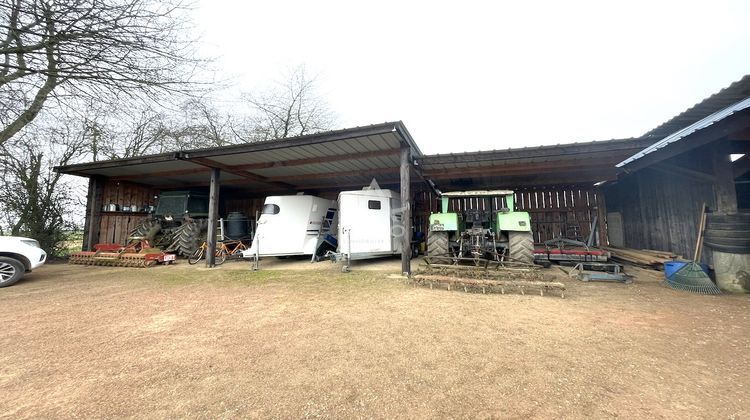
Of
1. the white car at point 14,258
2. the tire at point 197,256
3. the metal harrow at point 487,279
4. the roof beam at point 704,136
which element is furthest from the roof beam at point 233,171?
the roof beam at point 704,136

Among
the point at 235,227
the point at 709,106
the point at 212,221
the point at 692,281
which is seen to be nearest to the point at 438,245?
the point at 692,281

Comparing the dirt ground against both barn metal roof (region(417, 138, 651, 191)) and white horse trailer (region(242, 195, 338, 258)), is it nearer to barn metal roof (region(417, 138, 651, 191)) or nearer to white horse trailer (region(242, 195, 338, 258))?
barn metal roof (region(417, 138, 651, 191))

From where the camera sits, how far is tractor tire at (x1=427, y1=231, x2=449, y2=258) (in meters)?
5.66

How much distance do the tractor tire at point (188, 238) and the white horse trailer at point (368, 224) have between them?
5.95 metres

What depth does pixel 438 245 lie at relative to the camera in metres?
5.71

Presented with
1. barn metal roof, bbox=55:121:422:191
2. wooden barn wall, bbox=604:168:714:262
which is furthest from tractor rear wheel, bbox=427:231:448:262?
wooden barn wall, bbox=604:168:714:262

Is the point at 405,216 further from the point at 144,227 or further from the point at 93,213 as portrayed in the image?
the point at 93,213

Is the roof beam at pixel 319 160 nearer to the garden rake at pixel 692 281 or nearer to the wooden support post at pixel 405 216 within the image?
the wooden support post at pixel 405 216

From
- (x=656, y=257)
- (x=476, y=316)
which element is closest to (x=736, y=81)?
(x=656, y=257)

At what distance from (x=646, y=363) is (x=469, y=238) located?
399 cm

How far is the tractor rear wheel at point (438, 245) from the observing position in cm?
566

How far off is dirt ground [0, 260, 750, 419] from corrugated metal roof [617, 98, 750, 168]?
248 cm

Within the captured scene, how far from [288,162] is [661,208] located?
926 centimetres

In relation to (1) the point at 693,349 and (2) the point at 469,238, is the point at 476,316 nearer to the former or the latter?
(1) the point at 693,349
